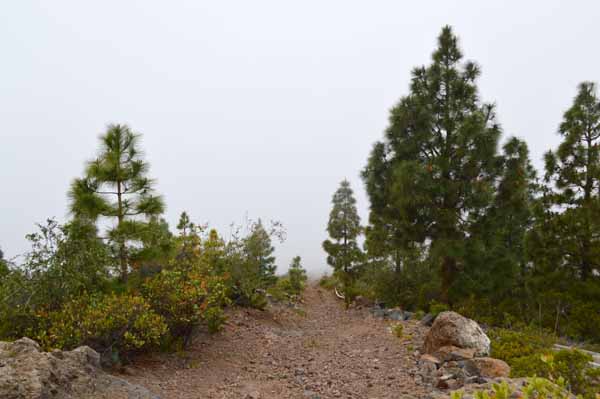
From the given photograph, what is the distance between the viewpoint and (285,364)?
6.84 metres

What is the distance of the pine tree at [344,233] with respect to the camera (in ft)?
53.6

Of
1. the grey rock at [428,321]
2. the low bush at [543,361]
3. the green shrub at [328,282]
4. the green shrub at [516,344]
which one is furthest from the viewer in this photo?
the green shrub at [328,282]

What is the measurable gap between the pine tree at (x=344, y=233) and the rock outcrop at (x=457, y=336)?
9565 mm

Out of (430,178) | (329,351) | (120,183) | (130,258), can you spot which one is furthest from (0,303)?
(430,178)

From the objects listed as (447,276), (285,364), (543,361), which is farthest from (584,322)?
(285,364)

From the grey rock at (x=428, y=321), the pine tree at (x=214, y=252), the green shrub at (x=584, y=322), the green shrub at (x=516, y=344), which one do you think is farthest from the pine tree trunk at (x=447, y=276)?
the pine tree at (x=214, y=252)

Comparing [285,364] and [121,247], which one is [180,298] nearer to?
[121,247]

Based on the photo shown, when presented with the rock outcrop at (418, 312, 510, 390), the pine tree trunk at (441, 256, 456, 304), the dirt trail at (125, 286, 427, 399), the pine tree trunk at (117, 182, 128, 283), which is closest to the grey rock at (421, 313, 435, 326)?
the dirt trail at (125, 286, 427, 399)

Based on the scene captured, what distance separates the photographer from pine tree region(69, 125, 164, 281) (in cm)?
→ 678

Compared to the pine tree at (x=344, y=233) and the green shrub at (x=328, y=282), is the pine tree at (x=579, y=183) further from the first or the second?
the green shrub at (x=328, y=282)

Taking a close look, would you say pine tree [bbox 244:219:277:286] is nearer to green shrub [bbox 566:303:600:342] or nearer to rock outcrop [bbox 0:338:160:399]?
rock outcrop [bbox 0:338:160:399]

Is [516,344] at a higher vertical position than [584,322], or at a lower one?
higher

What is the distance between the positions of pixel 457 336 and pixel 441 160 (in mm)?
5676

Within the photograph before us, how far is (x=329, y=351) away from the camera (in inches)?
305
